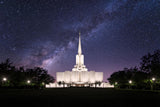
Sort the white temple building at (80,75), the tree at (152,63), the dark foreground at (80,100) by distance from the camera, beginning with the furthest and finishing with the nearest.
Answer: the white temple building at (80,75), the tree at (152,63), the dark foreground at (80,100)

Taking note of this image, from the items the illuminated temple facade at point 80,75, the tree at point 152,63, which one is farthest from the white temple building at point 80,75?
the tree at point 152,63

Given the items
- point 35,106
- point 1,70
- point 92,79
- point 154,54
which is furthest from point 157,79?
point 92,79

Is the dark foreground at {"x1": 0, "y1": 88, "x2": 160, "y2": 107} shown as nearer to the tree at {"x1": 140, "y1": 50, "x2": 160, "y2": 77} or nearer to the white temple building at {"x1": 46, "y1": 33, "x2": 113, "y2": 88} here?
the tree at {"x1": 140, "y1": 50, "x2": 160, "y2": 77}

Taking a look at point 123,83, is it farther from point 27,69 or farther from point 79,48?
point 79,48

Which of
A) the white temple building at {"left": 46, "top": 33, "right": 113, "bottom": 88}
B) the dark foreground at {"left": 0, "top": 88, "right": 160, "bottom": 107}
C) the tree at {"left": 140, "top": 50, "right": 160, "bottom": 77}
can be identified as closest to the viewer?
the dark foreground at {"left": 0, "top": 88, "right": 160, "bottom": 107}

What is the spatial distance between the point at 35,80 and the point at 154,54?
4594 cm

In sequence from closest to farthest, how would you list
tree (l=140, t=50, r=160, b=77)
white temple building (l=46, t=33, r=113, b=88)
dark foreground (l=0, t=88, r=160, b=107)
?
dark foreground (l=0, t=88, r=160, b=107) → tree (l=140, t=50, r=160, b=77) → white temple building (l=46, t=33, r=113, b=88)

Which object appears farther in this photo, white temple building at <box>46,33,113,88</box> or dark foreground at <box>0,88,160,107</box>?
white temple building at <box>46,33,113,88</box>

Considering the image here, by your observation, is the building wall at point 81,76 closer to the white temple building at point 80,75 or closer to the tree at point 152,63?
the white temple building at point 80,75

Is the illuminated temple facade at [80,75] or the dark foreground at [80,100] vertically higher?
the illuminated temple facade at [80,75]

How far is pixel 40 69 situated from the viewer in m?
72.8

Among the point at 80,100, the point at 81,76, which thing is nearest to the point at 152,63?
the point at 80,100

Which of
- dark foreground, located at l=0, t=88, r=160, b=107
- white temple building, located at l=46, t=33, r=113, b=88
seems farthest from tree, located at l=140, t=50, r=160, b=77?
white temple building, located at l=46, t=33, r=113, b=88

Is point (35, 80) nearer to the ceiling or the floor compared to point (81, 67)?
nearer to the floor
